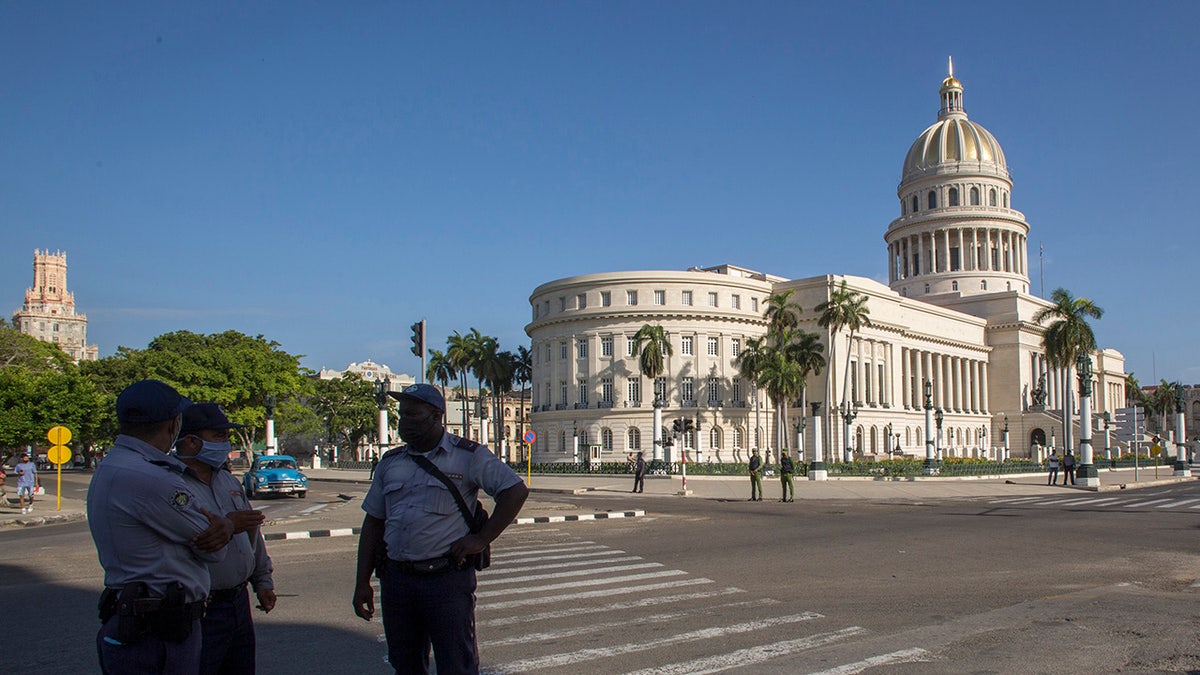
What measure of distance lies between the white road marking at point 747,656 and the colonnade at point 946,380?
89.1m

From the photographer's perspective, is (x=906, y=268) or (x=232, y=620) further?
(x=906, y=268)

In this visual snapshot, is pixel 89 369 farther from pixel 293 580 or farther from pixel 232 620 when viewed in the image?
pixel 232 620

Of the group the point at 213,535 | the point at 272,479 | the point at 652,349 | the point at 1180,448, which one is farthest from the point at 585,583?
the point at 652,349

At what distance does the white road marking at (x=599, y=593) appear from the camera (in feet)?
33.2

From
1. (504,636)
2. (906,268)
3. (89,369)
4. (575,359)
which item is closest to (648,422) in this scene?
(575,359)

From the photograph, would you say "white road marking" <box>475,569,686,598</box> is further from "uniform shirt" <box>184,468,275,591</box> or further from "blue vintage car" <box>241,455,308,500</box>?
"blue vintage car" <box>241,455,308,500</box>

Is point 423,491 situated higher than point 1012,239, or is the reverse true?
point 1012,239

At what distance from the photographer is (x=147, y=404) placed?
4.36 m

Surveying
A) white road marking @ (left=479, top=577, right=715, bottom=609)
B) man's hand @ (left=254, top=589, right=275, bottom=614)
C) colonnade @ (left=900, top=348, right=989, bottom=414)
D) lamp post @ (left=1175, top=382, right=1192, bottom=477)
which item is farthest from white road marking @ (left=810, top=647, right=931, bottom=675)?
colonnade @ (left=900, top=348, right=989, bottom=414)

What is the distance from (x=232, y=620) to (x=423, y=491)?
1166mm

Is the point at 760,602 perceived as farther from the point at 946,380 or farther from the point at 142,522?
the point at 946,380

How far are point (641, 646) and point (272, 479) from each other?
26.5 m

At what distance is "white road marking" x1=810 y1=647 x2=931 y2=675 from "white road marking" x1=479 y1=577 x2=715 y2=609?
145 inches

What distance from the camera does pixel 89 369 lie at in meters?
73.2
